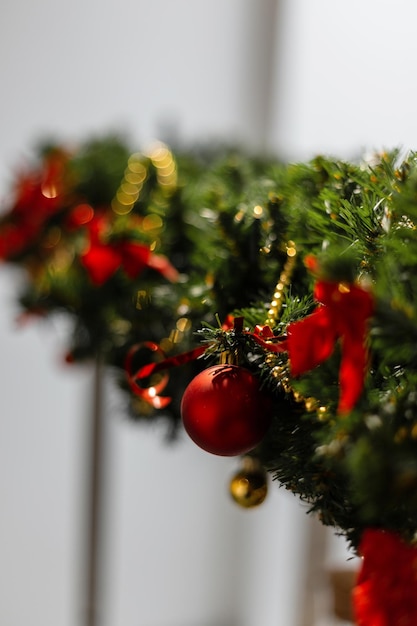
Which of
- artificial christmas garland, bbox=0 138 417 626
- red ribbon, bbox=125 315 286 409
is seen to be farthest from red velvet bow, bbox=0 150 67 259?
red ribbon, bbox=125 315 286 409

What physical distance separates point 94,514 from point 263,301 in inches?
27.0

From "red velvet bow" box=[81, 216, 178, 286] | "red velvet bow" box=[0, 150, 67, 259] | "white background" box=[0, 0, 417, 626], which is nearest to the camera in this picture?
"red velvet bow" box=[81, 216, 178, 286]

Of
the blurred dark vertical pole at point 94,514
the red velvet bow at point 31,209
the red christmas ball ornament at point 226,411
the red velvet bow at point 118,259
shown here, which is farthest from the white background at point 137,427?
the red christmas ball ornament at point 226,411

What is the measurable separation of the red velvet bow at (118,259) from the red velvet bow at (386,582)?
11.9 inches

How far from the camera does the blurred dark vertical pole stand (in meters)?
0.95

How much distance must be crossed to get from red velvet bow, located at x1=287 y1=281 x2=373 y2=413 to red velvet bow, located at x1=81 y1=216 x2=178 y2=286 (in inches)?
9.7

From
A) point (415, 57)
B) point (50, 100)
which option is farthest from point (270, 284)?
point (50, 100)

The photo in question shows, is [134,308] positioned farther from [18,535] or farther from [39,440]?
[18,535]

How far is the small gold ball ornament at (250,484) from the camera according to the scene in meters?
0.44

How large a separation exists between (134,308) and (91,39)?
2.72 feet

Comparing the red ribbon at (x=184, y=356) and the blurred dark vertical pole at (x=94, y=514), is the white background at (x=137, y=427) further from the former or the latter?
the red ribbon at (x=184, y=356)

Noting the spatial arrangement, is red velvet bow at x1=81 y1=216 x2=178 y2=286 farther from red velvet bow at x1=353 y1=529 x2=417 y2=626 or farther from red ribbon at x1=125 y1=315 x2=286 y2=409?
red velvet bow at x1=353 y1=529 x2=417 y2=626

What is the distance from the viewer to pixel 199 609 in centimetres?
145

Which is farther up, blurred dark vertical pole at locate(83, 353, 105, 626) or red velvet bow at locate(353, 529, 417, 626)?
red velvet bow at locate(353, 529, 417, 626)
